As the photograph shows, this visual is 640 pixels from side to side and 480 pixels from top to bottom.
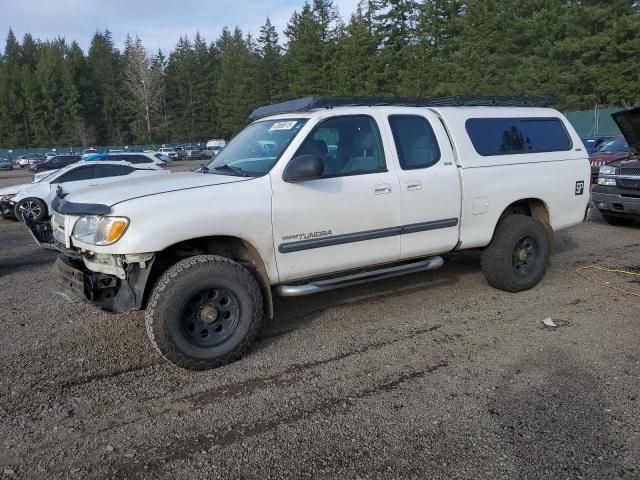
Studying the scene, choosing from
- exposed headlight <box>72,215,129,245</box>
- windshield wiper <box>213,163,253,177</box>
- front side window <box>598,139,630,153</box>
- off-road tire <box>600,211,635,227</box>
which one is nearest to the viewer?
exposed headlight <box>72,215,129,245</box>

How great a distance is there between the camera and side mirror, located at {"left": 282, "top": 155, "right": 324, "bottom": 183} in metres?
4.00

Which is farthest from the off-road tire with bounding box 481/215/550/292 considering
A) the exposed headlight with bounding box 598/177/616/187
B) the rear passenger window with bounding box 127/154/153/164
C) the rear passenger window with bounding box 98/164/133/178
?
the rear passenger window with bounding box 127/154/153/164

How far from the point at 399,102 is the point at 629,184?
6065mm

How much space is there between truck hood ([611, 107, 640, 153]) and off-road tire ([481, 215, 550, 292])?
3.77 m

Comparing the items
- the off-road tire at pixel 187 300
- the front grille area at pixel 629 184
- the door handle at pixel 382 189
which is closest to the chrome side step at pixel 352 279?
the off-road tire at pixel 187 300

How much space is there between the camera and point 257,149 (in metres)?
4.63

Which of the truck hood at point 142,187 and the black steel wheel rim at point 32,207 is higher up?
the truck hood at point 142,187

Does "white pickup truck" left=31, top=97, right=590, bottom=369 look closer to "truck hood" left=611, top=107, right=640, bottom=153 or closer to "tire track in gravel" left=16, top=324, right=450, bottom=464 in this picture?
"tire track in gravel" left=16, top=324, right=450, bottom=464

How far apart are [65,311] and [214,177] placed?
2.50m

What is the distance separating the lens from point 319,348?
4312mm

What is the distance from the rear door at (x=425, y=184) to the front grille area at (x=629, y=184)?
562cm

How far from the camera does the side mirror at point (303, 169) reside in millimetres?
3996

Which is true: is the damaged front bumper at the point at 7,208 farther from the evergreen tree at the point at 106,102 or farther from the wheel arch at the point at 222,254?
the evergreen tree at the point at 106,102

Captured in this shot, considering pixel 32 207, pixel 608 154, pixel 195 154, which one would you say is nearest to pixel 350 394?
pixel 32 207
